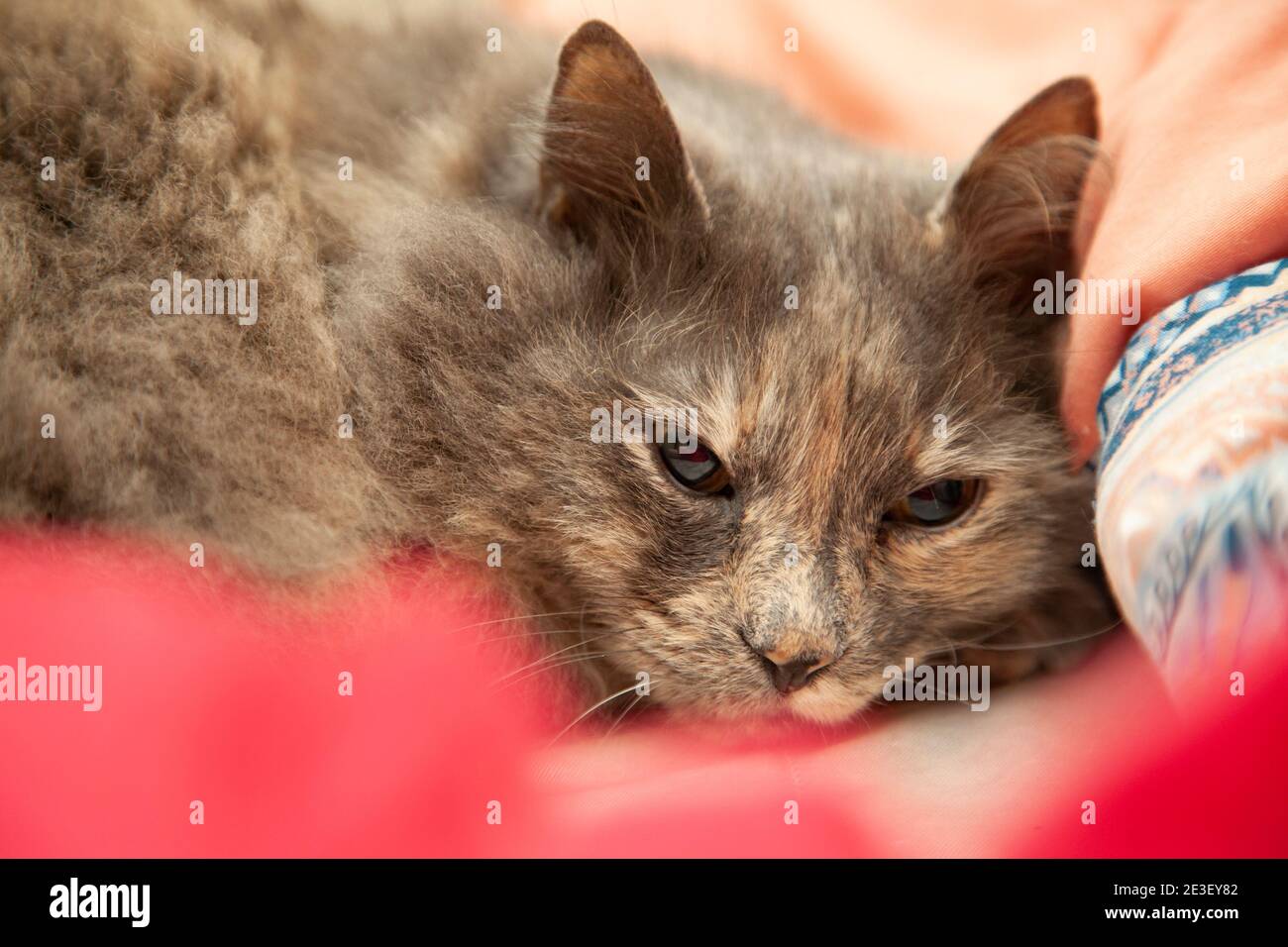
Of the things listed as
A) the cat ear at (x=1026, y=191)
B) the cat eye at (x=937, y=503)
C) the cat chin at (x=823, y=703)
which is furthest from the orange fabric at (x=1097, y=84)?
the cat chin at (x=823, y=703)

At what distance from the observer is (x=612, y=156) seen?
146 centimetres

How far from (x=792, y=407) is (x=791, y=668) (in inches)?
13.2

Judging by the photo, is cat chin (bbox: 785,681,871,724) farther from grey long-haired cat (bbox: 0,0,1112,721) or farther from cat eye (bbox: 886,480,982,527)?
cat eye (bbox: 886,480,982,527)

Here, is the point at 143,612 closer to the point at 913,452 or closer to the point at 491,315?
the point at 491,315

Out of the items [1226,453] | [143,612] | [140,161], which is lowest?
[143,612]

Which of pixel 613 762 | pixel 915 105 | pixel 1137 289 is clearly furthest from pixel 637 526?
pixel 915 105

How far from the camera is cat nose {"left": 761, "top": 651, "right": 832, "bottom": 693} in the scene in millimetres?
1332

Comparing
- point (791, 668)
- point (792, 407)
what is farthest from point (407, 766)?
point (792, 407)

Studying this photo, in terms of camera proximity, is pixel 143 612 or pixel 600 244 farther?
pixel 600 244

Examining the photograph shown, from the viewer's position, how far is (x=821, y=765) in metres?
1.41

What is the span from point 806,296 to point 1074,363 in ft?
1.38

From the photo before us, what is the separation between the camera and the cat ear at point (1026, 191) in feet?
4.96

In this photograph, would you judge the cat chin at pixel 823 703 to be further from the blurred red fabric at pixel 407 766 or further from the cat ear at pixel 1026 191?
the cat ear at pixel 1026 191

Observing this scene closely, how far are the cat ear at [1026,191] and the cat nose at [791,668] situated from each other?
0.64 meters
